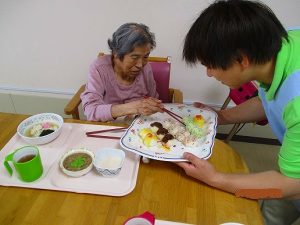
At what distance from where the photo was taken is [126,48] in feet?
4.55

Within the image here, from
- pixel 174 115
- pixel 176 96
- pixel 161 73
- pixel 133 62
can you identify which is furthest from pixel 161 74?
pixel 174 115

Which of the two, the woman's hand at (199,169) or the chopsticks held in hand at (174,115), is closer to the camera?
the woman's hand at (199,169)

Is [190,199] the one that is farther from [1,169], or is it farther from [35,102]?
[35,102]

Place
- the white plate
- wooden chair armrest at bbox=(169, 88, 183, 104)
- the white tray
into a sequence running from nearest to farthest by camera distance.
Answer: the white tray, the white plate, wooden chair armrest at bbox=(169, 88, 183, 104)

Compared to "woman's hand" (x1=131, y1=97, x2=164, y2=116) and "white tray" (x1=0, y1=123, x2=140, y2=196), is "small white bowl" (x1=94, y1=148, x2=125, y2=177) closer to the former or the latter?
"white tray" (x1=0, y1=123, x2=140, y2=196)

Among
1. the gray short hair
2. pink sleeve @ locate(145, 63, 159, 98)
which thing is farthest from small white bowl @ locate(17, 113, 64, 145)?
pink sleeve @ locate(145, 63, 159, 98)

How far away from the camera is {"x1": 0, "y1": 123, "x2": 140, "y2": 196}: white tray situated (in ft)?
3.17

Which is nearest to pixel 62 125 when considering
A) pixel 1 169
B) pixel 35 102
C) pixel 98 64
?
pixel 1 169

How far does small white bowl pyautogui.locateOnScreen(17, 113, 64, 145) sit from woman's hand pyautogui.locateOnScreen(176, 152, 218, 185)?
59 centimetres

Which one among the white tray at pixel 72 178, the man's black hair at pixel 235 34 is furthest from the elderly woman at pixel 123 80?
the man's black hair at pixel 235 34

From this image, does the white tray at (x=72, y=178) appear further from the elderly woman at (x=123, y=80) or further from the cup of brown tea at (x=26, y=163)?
the elderly woman at (x=123, y=80)

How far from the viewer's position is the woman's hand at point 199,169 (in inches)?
38.7

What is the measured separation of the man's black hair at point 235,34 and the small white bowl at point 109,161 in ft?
1.70

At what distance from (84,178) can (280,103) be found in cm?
82
